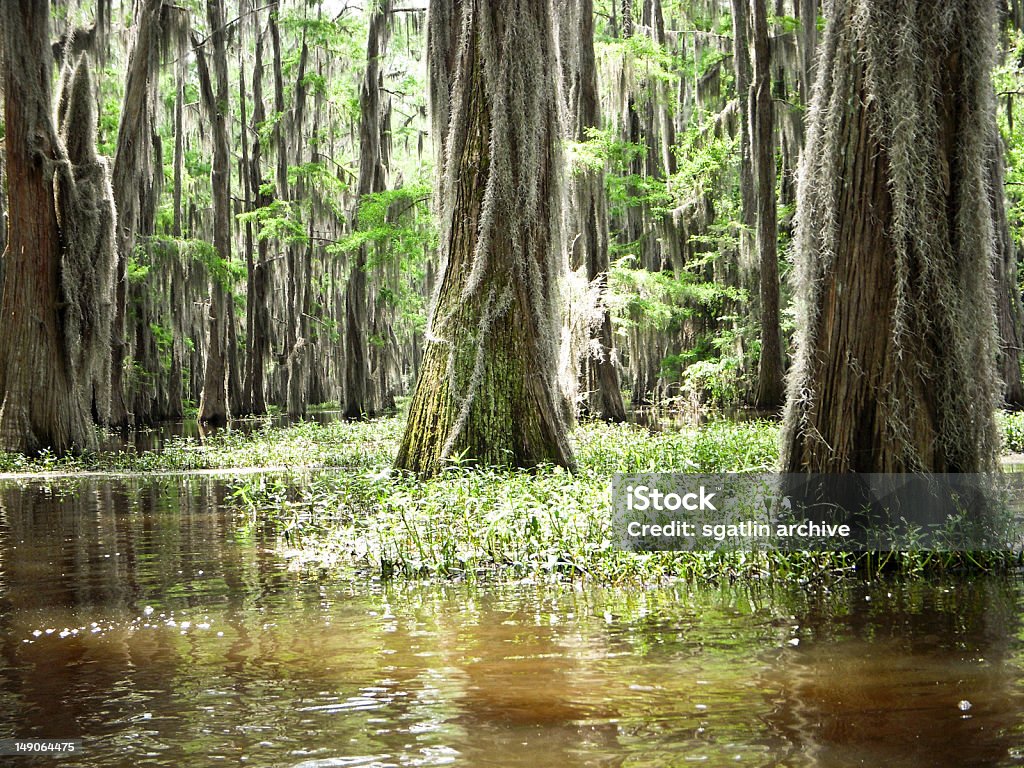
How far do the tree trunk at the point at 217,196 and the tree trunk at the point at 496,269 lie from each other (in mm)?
→ 20702

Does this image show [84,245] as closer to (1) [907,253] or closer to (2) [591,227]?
(2) [591,227]

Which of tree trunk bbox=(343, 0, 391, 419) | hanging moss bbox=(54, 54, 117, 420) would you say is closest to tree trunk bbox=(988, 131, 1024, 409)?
tree trunk bbox=(343, 0, 391, 419)

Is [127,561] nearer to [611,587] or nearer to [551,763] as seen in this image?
[611,587]

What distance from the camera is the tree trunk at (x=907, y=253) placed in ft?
19.1

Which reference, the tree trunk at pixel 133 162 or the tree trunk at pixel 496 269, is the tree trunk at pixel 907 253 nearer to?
the tree trunk at pixel 496 269

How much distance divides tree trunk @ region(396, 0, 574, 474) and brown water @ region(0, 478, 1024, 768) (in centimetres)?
331

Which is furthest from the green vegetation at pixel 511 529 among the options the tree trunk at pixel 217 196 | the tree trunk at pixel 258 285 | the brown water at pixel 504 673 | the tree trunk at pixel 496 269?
the tree trunk at pixel 258 285

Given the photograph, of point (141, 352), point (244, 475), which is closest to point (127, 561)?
point (244, 475)

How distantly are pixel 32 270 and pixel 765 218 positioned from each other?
14653mm

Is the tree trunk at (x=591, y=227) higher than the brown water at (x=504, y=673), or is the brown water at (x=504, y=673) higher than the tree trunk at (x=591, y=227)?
the tree trunk at (x=591, y=227)

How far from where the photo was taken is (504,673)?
4.04 meters

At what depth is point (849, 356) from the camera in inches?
233

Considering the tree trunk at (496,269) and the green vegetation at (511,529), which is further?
the tree trunk at (496,269)

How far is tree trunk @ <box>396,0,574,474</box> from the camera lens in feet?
30.2
